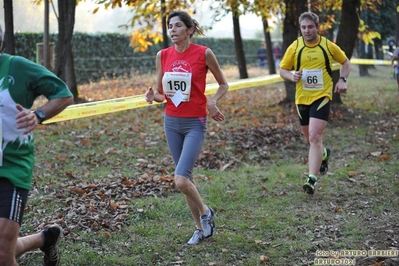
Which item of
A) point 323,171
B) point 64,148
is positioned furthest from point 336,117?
point 64,148

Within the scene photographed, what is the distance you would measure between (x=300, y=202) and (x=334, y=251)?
187 centimetres

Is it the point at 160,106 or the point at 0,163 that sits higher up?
the point at 0,163

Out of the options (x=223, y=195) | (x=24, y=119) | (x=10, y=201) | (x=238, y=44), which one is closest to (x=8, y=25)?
(x=223, y=195)

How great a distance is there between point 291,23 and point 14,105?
40.6 feet

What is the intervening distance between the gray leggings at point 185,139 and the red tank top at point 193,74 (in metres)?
0.07

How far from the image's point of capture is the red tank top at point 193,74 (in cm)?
577

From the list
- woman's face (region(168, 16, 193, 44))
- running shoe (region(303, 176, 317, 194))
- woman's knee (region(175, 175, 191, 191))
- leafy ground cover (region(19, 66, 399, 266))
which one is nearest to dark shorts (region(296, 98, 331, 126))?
running shoe (region(303, 176, 317, 194))

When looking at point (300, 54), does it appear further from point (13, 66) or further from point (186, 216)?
point (13, 66)

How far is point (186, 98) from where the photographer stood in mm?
5770

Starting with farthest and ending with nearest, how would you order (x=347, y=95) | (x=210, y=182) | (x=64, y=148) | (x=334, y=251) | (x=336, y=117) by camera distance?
(x=347, y=95) < (x=336, y=117) < (x=64, y=148) < (x=210, y=182) < (x=334, y=251)

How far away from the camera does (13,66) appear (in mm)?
3979

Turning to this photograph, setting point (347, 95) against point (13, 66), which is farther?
point (347, 95)

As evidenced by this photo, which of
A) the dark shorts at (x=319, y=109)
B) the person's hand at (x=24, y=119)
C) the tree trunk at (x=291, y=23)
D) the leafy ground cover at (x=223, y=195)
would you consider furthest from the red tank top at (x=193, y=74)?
the tree trunk at (x=291, y=23)

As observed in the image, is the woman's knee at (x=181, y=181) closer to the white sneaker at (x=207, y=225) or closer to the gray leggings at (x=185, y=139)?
the gray leggings at (x=185, y=139)
